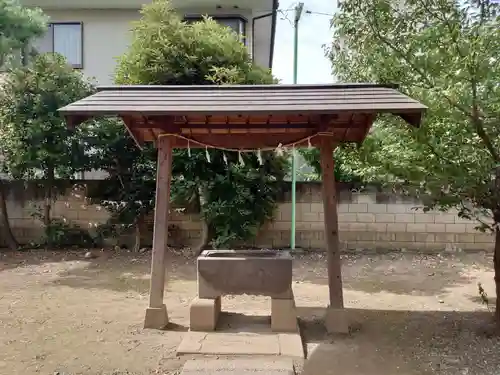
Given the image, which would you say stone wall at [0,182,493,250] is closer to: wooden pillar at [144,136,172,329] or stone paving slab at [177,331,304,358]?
wooden pillar at [144,136,172,329]

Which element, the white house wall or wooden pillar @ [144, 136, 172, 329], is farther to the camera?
the white house wall

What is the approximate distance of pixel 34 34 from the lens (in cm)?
1020

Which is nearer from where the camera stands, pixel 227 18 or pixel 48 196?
pixel 48 196

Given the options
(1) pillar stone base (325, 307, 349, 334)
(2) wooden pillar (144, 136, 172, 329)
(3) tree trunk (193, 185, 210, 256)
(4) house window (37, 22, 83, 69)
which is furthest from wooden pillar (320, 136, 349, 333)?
(4) house window (37, 22, 83, 69)

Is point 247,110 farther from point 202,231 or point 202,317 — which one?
point 202,231

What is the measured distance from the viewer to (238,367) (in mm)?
4410

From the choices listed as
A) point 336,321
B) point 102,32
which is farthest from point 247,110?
point 102,32

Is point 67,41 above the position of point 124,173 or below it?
above

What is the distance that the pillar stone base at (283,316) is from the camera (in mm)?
5453

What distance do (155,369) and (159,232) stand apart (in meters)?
1.68

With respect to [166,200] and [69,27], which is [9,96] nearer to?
[69,27]

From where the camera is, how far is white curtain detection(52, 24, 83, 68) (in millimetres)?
13625

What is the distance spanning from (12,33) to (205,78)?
13.2 ft

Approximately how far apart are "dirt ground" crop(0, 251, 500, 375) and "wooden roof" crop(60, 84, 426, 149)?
2.33 meters
